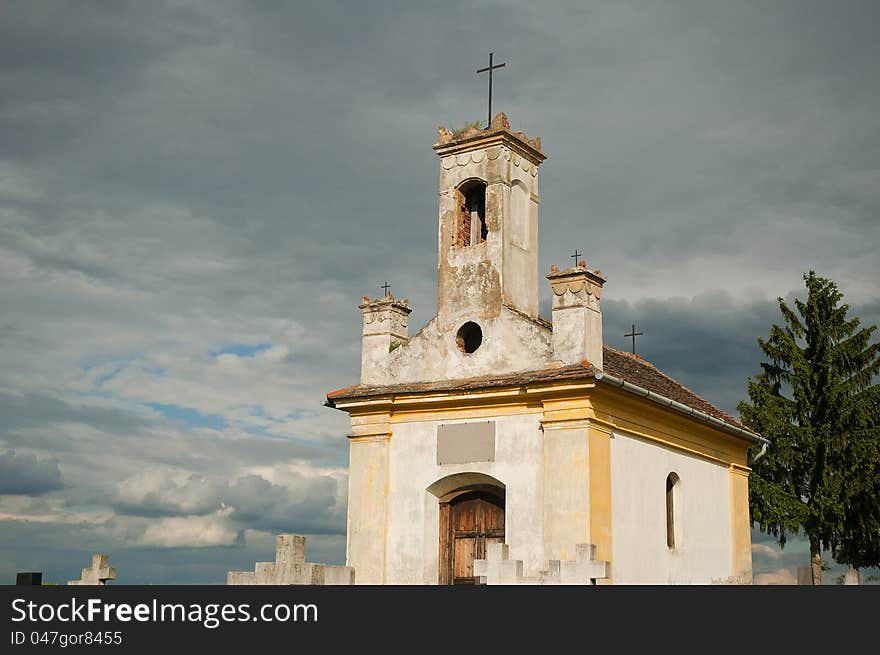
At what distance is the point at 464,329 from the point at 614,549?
4910 mm

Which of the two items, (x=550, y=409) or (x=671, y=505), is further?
(x=671, y=505)

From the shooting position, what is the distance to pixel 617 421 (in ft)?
60.6

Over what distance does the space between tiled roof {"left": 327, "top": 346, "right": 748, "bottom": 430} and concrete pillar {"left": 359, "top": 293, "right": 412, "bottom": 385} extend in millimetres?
339

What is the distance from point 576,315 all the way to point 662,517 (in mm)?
4655

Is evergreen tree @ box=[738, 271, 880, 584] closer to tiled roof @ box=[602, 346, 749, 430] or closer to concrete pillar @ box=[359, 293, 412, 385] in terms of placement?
tiled roof @ box=[602, 346, 749, 430]

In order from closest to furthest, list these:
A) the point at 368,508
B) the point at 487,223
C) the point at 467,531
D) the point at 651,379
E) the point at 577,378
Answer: the point at 577,378
the point at 467,531
the point at 368,508
the point at 487,223
the point at 651,379

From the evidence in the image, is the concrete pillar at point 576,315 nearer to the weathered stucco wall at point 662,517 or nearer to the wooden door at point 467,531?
the weathered stucco wall at point 662,517

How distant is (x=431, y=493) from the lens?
62.9 ft

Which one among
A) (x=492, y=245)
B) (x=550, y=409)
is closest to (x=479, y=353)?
(x=550, y=409)

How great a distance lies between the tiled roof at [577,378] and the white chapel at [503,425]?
5 centimetres

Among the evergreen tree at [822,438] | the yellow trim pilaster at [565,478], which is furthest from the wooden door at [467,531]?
the evergreen tree at [822,438]

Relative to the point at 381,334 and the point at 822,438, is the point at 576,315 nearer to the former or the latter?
the point at 381,334

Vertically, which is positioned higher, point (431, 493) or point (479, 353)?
point (479, 353)

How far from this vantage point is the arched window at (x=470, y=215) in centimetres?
2039
